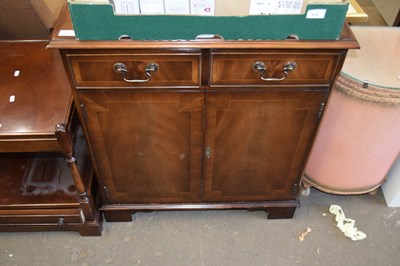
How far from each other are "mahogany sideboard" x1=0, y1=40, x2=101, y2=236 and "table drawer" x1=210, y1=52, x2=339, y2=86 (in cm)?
54

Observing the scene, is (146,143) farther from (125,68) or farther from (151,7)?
(151,7)

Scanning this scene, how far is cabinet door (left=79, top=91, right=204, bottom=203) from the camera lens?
1.22m

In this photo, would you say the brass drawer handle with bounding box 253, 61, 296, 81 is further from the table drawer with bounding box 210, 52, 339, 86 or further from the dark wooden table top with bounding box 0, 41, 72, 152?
the dark wooden table top with bounding box 0, 41, 72, 152

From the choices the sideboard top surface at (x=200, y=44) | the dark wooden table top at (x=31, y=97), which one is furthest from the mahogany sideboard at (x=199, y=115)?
the dark wooden table top at (x=31, y=97)

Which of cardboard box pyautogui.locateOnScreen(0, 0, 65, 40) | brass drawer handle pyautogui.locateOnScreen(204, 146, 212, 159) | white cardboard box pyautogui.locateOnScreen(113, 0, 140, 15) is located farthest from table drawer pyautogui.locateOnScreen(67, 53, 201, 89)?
cardboard box pyautogui.locateOnScreen(0, 0, 65, 40)

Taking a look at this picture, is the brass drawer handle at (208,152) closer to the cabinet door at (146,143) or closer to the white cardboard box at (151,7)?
the cabinet door at (146,143)

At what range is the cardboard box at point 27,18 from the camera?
152 cm

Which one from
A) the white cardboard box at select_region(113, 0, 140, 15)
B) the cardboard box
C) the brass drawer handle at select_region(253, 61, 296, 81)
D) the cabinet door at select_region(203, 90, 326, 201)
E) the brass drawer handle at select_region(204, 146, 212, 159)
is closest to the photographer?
the white cardboard box at select_region(113, 0, 140, 15)

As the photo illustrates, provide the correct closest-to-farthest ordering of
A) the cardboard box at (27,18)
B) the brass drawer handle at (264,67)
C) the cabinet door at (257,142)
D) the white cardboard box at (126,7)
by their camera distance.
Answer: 1. the white cardboard box at (126,7)
2. the brass drawer handle at (264,67)
3. the cabinet door at (257,142)
4. the cardboard box at (27,18)

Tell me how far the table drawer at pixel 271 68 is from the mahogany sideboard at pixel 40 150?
54 centimetres

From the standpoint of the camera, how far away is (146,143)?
53.6 inches

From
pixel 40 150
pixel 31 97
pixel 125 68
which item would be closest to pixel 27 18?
pixel 31 97

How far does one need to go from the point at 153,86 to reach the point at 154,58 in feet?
0.33

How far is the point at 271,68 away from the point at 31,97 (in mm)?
837
